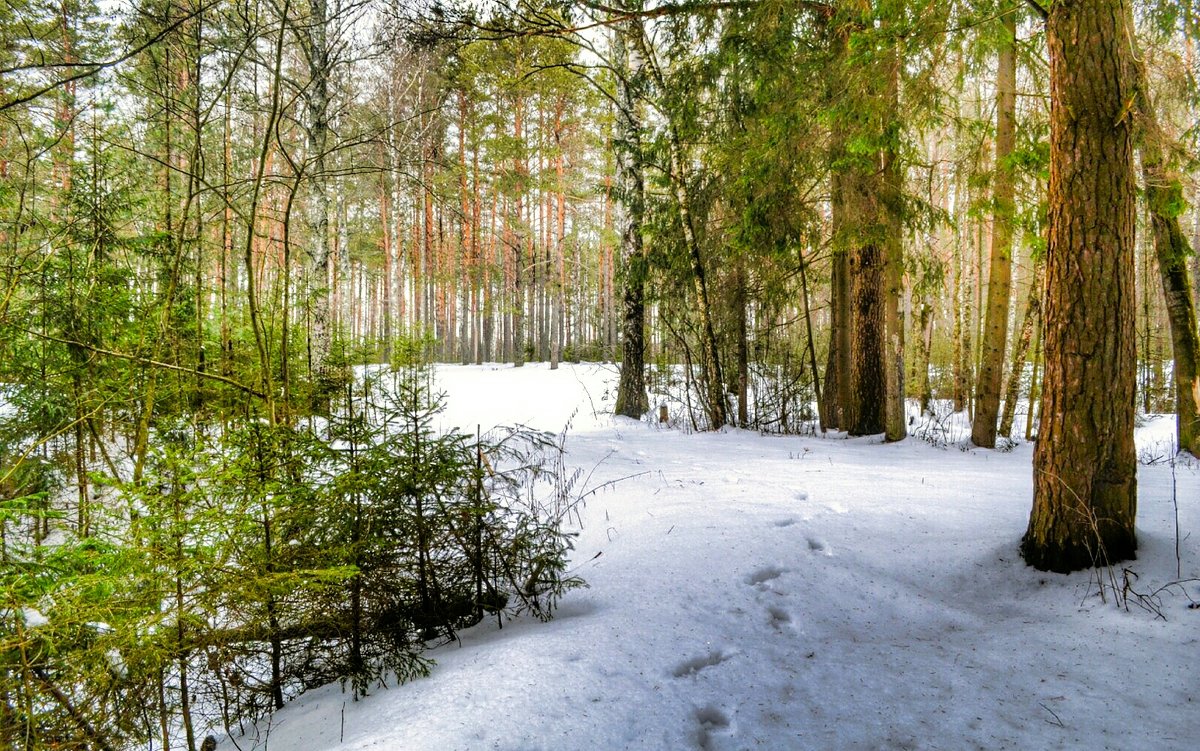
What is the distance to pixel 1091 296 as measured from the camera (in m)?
2.88

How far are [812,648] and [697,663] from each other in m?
0.57

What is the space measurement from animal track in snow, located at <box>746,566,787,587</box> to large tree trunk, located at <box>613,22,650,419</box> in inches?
239

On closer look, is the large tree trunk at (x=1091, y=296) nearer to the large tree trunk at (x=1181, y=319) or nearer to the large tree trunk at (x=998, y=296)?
the large tree trunk at (x=998, y=296)

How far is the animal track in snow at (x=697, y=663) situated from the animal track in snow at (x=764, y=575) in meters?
0.66

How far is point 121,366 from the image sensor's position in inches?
140

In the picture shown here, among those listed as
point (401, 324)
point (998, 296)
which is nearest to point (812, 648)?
point (401, 324)

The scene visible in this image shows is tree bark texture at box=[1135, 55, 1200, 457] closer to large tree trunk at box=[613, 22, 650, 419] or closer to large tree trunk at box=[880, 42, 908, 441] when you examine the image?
large tree trunk at box=[880, 42, 908, 441]

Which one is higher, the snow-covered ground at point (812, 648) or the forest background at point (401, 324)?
the forest background at point (401, 324)

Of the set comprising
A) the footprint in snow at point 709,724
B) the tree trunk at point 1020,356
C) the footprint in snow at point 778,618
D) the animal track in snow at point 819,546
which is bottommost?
the footprint in snow at point 709,724

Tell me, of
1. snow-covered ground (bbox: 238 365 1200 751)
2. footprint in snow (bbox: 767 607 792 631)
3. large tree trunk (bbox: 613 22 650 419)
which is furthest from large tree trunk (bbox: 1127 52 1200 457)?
footprint in snow (bbox: 767 607 792 631)

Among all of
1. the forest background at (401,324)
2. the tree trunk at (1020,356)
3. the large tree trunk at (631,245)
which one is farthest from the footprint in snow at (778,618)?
the tree trunk at (1020,356)

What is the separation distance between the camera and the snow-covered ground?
184 cm

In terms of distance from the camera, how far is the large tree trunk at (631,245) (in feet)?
27.5

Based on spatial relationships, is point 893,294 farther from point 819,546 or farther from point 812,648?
point 812,648
